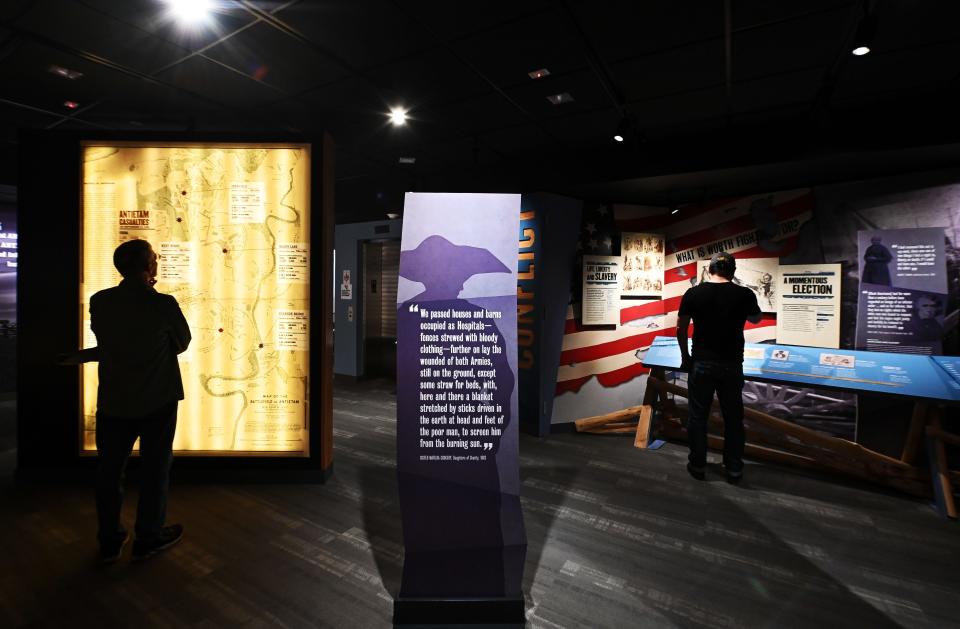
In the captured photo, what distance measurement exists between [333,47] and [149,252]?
1646 millimetres

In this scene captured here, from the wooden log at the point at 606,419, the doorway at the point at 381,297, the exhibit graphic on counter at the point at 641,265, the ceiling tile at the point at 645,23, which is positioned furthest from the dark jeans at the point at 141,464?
the doorway at the point at 381,297

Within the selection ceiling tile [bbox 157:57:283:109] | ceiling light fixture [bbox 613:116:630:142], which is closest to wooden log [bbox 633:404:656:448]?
ceiling light fixture [bbox 613:116:630:142]

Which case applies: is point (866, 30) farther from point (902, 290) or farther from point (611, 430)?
point (611, 430)

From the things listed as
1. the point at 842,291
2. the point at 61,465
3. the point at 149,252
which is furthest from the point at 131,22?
the point at 842,291

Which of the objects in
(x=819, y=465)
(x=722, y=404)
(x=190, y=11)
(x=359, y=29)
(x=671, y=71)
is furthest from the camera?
(x=819, y=465)

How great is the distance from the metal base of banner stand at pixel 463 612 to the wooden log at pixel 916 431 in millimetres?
3283

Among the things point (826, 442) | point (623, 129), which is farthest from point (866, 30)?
point (826, 442)

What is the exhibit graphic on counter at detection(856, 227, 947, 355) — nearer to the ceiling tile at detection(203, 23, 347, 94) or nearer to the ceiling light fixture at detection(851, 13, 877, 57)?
Result: the ceiling light fixture at detection(851, 13, 877, 57)

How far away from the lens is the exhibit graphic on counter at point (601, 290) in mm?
4766

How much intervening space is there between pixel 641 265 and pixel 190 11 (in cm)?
433

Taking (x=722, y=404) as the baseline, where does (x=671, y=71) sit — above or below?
above

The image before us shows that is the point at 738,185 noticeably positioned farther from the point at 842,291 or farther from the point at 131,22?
the point at 131,22

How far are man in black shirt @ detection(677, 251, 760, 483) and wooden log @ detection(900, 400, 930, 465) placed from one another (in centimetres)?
109

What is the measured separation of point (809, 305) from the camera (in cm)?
434
